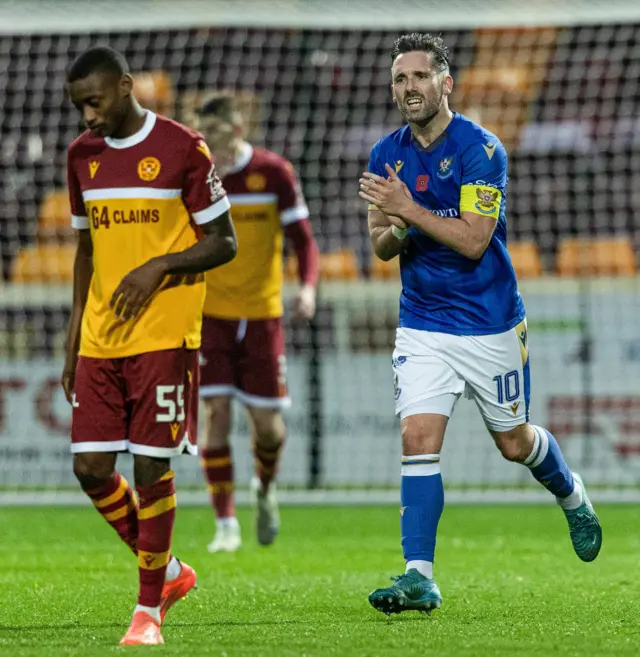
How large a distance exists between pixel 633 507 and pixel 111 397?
6235mm

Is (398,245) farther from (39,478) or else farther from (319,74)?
(319,74)

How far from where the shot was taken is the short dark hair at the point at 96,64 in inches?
180

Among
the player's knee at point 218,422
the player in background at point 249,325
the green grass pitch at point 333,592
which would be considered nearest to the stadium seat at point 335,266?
the green grass pitch at point 333,592

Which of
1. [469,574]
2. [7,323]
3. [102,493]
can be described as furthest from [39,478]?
[102,493]

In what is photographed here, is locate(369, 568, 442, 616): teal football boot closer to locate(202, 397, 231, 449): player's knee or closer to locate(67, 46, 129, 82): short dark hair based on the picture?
locate(67, 46, 129, 82): short dark hair

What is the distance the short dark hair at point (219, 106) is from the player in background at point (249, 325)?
0.16 m

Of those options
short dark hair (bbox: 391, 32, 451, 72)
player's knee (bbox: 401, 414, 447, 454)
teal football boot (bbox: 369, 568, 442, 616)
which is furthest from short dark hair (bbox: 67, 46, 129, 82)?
teal football boot (bbox: 369, 568, 442, 616)

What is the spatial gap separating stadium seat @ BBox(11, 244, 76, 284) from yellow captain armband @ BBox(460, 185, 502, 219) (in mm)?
7695

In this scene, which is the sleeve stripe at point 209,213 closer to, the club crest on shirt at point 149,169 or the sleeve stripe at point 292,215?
the club crest on shirt at point 149,169

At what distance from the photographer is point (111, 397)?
4.73m

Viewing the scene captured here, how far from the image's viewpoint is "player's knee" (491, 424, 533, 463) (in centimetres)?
540

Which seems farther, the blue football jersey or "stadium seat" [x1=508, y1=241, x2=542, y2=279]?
"stadium seat" [x1=508, y1=241, x2=542, y2=279]

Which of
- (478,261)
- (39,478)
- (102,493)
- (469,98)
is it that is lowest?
(39,478)

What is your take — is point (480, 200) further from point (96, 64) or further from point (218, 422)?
point (218, 422)
